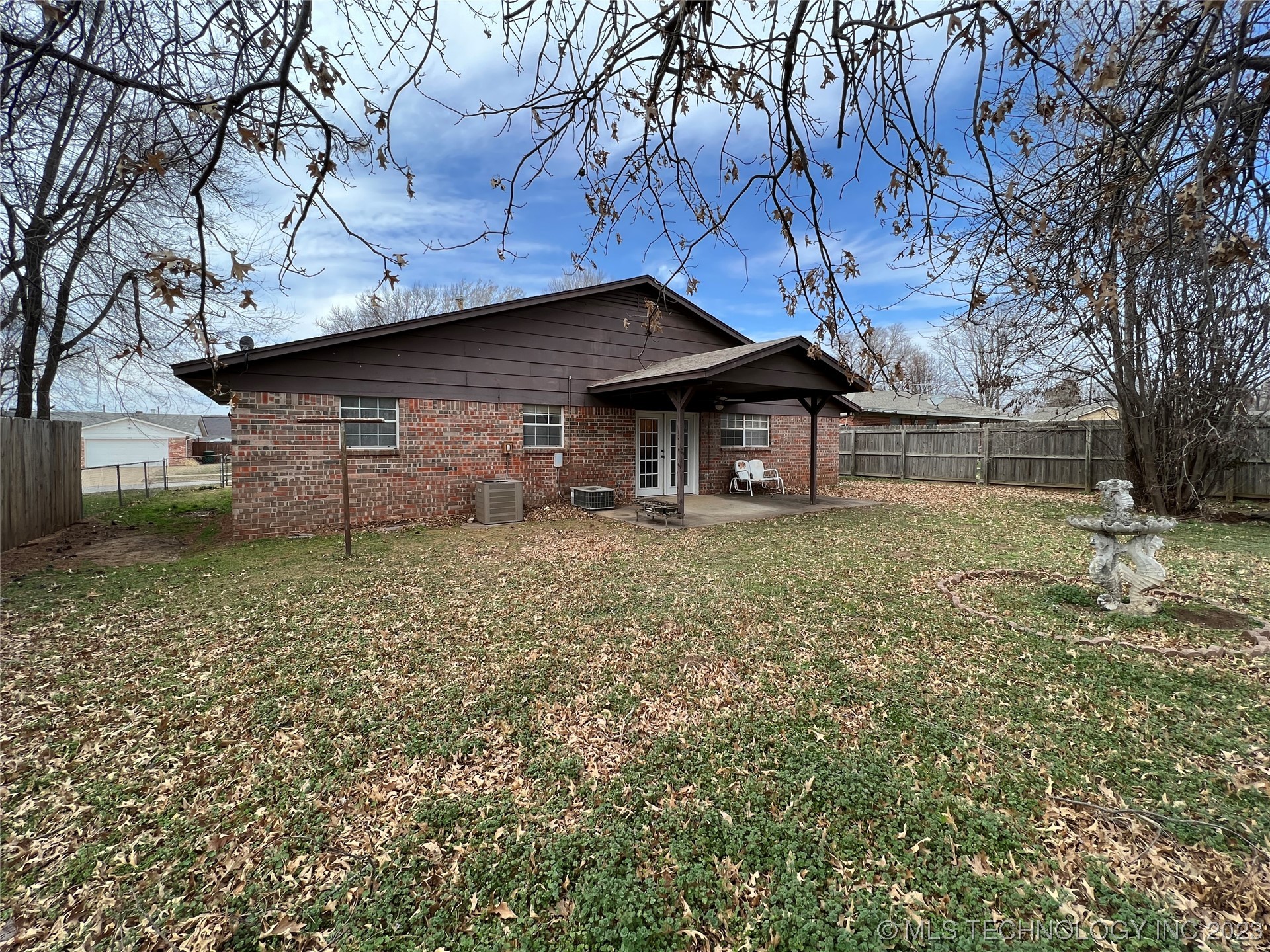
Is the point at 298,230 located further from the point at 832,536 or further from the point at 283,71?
the point at 832,536

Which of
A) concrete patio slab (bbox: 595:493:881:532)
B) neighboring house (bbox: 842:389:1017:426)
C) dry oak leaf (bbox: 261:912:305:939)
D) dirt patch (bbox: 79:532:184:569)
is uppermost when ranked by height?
neighboring house (bbox: 842:389:1017:426)

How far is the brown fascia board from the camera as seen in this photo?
7.51 meters

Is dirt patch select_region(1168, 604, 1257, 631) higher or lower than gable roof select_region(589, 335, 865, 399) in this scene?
lower

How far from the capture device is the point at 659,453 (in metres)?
12.4

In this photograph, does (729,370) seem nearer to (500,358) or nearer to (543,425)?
(543,425)

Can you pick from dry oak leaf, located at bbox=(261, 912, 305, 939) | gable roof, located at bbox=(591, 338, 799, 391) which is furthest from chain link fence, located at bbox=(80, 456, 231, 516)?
dry oak leaf, located at bbox=(261, 912, 305, 939)

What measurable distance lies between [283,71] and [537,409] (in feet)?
28.5

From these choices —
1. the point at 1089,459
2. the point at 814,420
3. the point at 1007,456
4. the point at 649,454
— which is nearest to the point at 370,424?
the point at 649,454

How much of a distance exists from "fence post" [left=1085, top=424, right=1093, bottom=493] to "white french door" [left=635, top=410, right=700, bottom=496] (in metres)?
9.51

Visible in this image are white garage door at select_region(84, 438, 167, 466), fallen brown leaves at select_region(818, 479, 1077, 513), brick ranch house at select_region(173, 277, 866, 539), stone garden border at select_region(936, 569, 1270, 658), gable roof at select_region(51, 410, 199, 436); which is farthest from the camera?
gable roof at select_region(51, 410, 199, 436)

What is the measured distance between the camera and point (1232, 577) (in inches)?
226

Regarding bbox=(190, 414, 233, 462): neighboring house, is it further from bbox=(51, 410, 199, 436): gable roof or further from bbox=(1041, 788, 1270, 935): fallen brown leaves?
bbox=(1041, 788, 1270, 935): fallen brown leaves

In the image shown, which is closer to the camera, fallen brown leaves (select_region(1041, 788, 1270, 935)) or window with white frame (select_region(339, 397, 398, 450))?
fallen brown leaves (select_region(1041, 788, 1270, 935))

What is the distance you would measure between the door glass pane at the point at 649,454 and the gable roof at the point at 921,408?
12.0m
